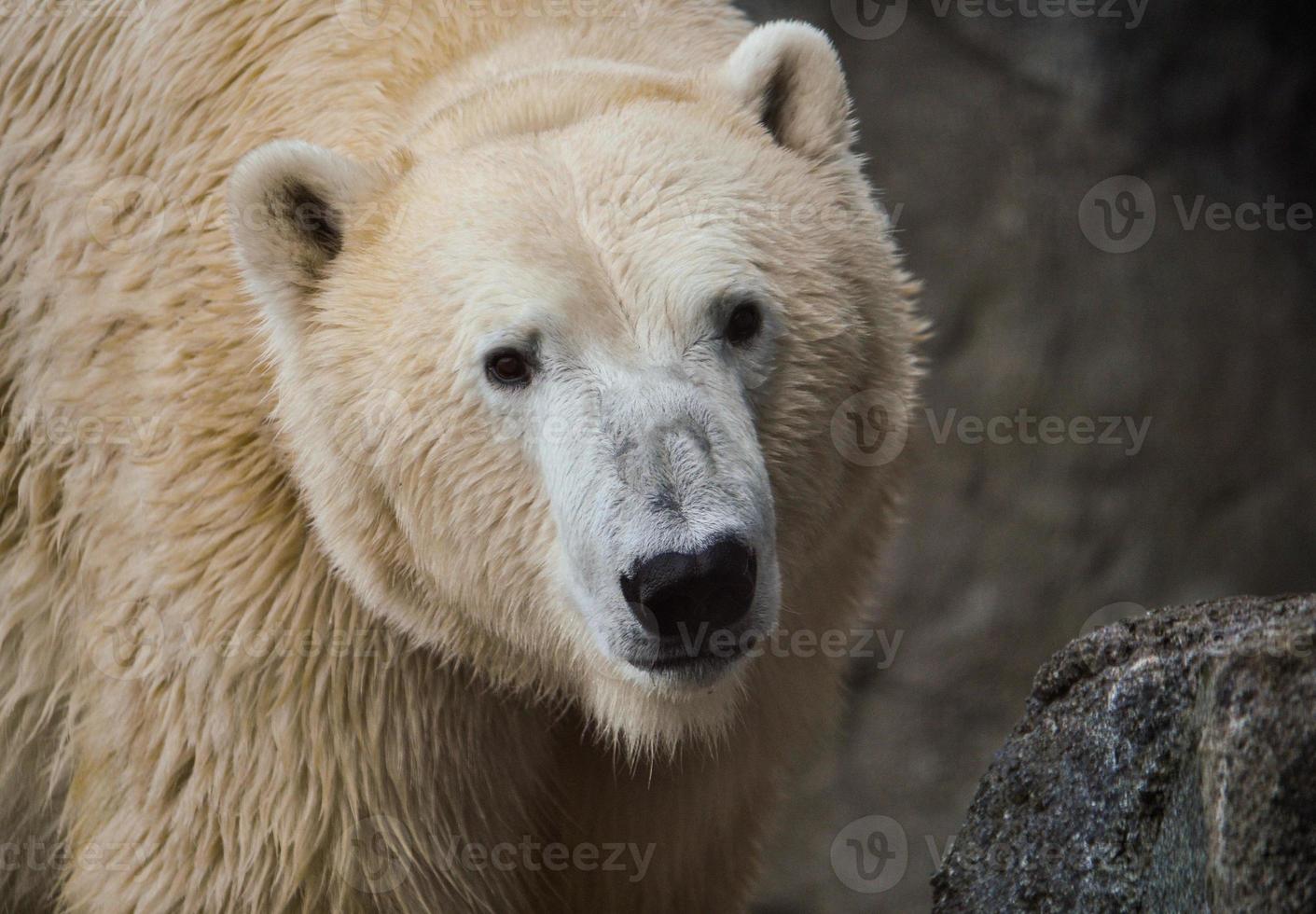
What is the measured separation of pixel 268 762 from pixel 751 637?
47.7 inches

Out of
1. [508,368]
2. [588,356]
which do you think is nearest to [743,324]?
[588,356]

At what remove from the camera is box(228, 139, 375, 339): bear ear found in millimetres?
2992

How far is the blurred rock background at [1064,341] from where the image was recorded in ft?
19.9

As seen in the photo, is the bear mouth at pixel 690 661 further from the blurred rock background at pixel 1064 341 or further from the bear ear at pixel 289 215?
the blurred rock background at pixel 1064 341

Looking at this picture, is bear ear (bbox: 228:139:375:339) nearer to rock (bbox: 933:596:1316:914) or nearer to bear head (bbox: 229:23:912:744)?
bear head (bbox: 229:23:912:744)

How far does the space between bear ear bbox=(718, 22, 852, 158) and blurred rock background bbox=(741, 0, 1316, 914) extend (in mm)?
3092

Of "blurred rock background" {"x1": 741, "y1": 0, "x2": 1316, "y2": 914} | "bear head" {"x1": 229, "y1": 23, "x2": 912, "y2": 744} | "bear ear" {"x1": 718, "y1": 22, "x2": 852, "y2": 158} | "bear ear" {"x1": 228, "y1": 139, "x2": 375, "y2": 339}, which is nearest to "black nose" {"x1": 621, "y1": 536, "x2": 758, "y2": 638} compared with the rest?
"bear head" {"x1": 229, "y1": 23, "x2": 912, "y2": 744}

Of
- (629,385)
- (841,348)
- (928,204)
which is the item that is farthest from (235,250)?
(928,204)

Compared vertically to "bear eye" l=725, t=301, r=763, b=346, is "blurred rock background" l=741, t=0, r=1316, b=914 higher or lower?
lower

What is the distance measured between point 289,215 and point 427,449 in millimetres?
604

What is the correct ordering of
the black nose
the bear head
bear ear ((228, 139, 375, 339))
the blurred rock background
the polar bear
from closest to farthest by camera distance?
the black nose
the bear head
the polar bear
bear ear ((228, 139, 375, 339))
the blurred rock background

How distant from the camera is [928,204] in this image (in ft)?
21.3

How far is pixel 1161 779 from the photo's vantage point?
2.27 meters

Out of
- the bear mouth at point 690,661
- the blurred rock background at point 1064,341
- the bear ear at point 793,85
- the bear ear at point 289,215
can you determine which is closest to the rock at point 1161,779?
the bear mouth at point 690,661
